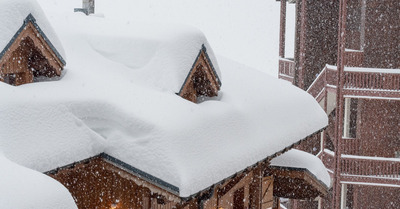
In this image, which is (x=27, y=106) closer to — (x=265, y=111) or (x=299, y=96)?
(x=265, y=111)

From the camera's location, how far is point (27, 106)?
7578mm

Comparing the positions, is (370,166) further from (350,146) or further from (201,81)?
(201,81)

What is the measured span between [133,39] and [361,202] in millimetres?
11342

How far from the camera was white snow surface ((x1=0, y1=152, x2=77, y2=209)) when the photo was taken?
505cm

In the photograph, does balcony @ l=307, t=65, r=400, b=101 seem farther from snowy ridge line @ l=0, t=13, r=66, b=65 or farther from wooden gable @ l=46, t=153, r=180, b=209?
snowy ridge line @ l=0, t=13, r=66, b=65

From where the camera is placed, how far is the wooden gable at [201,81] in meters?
9.80

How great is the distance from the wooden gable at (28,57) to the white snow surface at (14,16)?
0.26 feet

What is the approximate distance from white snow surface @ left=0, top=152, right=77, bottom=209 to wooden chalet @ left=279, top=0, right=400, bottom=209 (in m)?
12.7

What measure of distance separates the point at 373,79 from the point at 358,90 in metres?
0.55

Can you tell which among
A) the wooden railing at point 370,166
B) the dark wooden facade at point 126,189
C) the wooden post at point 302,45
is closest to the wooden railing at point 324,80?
the wooden post at point 302,45

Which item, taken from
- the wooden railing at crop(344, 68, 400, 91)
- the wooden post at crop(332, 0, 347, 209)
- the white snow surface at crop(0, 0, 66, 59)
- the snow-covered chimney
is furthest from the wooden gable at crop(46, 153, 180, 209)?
the wooden railing at crop(344, 68, 400, 91)

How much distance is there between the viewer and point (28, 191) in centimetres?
525

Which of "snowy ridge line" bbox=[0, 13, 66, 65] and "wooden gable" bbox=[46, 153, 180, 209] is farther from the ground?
"snowy ridge line" bbox=[0, 13, 66, 65]

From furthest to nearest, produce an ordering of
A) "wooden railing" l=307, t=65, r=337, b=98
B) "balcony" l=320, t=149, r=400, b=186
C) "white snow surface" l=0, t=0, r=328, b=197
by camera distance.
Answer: "wooden railing" l=307, t=65, r=337, b=98 → "balcony" l=320, t=149, r=400, b=186 → "white snow surface" l=0, t=0, r=328, b=197
